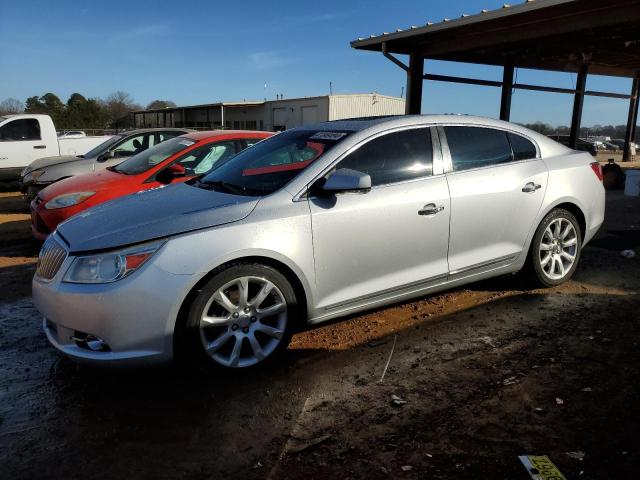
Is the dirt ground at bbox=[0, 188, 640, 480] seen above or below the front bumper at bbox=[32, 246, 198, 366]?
below

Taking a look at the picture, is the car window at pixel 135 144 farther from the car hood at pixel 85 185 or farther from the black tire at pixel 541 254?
the black tire at pixel 541 254

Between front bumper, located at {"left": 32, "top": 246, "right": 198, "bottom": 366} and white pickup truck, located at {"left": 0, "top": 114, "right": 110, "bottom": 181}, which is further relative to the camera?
white pickup truck, located at {"left": 0, "top": 114, "right": 110, "bottom": 181}

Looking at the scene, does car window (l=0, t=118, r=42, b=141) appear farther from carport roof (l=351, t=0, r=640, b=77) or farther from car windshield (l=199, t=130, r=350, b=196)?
car windshield (l=199, t=130, r=350, b=196)

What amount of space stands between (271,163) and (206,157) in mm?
2427

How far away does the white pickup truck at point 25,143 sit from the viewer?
11.9 meters

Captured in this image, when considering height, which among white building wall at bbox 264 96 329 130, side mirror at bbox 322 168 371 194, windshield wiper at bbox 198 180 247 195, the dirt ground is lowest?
the dirt ground

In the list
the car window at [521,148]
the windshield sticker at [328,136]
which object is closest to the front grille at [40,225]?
the windshield sticker at [328,136]

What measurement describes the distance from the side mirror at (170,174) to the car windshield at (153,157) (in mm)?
597

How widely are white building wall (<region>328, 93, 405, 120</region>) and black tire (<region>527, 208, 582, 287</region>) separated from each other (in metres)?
28.6

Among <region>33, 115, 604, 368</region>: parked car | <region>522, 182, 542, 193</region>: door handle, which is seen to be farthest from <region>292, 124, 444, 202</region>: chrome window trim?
<region>522, 182, 542, 193</region>: door handle

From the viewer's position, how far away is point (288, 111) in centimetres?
3866

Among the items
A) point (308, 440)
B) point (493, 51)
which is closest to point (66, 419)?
point (308, 440)

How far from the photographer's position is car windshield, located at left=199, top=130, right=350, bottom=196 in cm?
351

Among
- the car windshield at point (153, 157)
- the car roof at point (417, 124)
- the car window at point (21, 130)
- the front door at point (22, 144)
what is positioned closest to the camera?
the car roof at point (417, 124)
